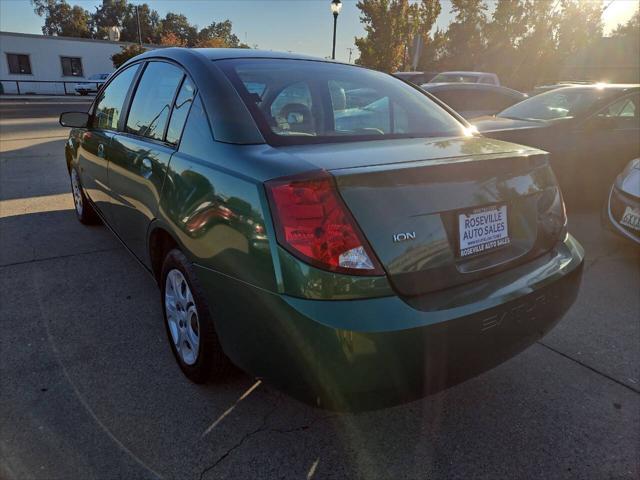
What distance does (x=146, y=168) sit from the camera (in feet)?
8.47

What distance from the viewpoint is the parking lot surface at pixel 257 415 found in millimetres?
1968

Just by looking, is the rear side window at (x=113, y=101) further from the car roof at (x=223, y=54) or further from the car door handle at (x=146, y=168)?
the car door handle at (x=146, y=168)

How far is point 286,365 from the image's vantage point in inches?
66.5

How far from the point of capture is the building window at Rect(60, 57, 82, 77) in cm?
3916

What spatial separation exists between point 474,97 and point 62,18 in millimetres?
90941

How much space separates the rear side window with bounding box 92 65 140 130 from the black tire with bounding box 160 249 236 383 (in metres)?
1.57

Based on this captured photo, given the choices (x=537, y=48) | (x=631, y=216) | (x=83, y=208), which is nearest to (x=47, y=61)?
(x=537, y=48)

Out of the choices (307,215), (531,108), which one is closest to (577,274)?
(307,215)

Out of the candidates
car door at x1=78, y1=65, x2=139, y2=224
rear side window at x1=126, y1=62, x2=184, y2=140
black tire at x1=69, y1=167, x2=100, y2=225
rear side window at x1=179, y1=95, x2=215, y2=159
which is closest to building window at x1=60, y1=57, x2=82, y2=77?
black tire at x1=69, y1=167, x2=100, y2=225

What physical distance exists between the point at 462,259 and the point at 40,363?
2.28 meters

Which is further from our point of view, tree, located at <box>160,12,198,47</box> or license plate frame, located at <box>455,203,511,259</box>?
tree, located at <box>160,12,198,47</box>

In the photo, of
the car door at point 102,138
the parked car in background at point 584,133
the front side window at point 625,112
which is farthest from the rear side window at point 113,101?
the front side window at point 625,112

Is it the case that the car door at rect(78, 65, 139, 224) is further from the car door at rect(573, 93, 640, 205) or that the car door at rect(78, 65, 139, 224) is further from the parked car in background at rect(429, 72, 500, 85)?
the parked car in background at rect(429, 72, 500, 85)

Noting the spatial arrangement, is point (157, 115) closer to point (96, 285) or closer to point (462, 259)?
point (96, 285)
